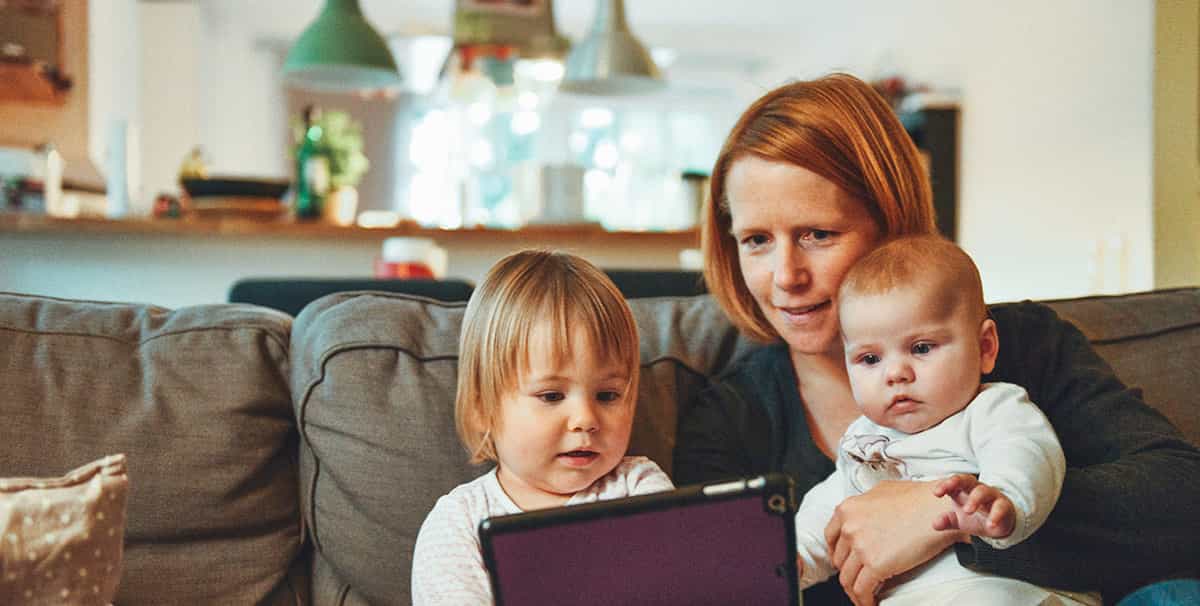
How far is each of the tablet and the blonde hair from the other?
514 millimetres

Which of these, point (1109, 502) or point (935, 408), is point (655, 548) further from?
point (1109, 502)

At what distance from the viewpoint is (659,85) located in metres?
3.83

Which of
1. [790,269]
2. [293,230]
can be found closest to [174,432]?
[790,269]

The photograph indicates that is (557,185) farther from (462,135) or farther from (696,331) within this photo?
(462,135)

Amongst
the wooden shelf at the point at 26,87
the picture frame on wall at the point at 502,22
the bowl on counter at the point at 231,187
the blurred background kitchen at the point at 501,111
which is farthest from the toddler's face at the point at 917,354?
the wooden shelf at the point at 26,87

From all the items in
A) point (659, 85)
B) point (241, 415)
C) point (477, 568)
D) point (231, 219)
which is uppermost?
point (659, 85)

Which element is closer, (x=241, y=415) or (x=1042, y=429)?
(x=1042, y=429)

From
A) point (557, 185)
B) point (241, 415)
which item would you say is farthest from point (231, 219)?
point (241, 415)

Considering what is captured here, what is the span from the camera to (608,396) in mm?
1154

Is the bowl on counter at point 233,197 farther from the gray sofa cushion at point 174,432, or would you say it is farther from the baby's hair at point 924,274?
the baby's hair at point 924,274

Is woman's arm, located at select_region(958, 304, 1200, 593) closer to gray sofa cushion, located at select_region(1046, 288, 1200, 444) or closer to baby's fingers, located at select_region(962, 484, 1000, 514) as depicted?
baby's fingers, located at select_region(962, 484, 1000, 514)

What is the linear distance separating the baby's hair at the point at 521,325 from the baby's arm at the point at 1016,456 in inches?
15.5

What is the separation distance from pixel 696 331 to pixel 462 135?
22.8 feet

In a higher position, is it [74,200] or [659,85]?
[659,85]
